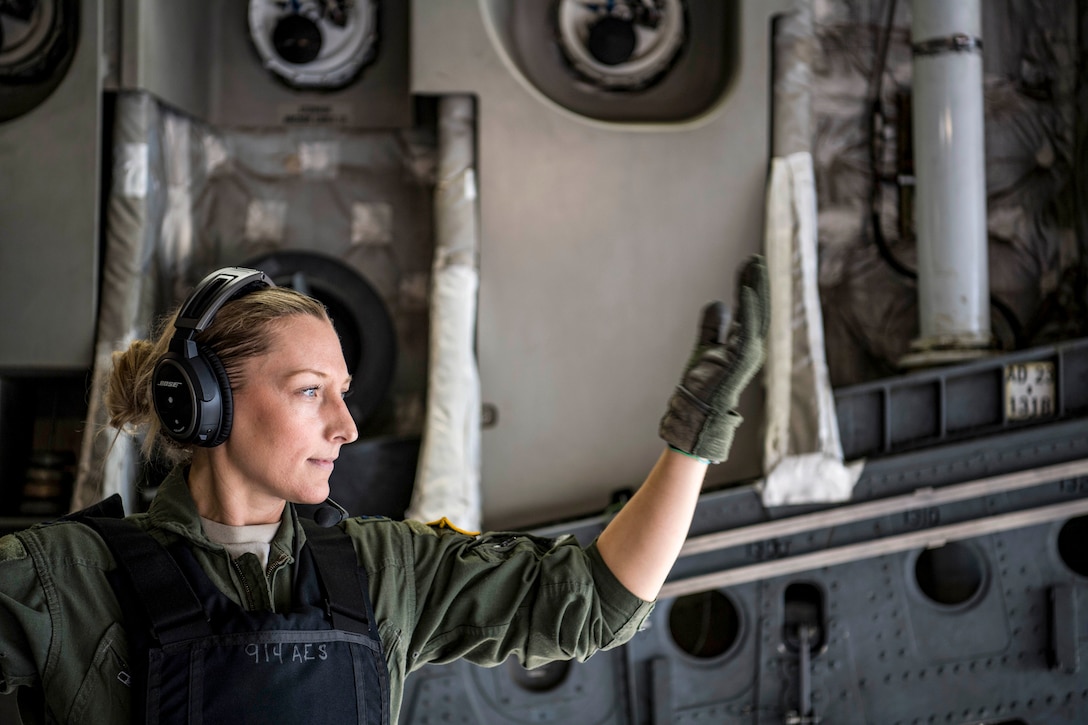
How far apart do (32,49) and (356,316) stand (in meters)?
1.89

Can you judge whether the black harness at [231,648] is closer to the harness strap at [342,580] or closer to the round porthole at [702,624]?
the harness strap at [342,580]

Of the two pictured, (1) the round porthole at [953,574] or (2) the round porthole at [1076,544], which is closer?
(1) the round porthole at [953,574]

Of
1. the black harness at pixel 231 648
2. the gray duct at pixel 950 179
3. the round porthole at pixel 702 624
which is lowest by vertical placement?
the round porthole at pixel 702 624

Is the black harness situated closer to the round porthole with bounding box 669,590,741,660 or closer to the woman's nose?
the woman's nose

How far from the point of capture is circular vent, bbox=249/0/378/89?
15.5ft

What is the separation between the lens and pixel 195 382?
1.37 m

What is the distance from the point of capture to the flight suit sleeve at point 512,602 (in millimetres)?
1460

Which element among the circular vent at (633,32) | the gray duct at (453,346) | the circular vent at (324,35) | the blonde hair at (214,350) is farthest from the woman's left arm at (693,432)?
the circular vent at (324,35)

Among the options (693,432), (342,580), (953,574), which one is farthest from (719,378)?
(953,574)

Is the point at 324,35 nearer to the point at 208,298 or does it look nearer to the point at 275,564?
the point at 208,298

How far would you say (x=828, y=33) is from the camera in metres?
4.79

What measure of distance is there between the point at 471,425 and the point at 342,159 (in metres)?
1.65

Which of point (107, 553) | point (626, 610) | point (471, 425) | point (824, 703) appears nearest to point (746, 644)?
point (824, 703)

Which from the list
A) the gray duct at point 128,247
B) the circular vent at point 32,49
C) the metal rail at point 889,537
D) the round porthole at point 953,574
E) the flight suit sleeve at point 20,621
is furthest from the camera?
the circular vent at point 32,49
